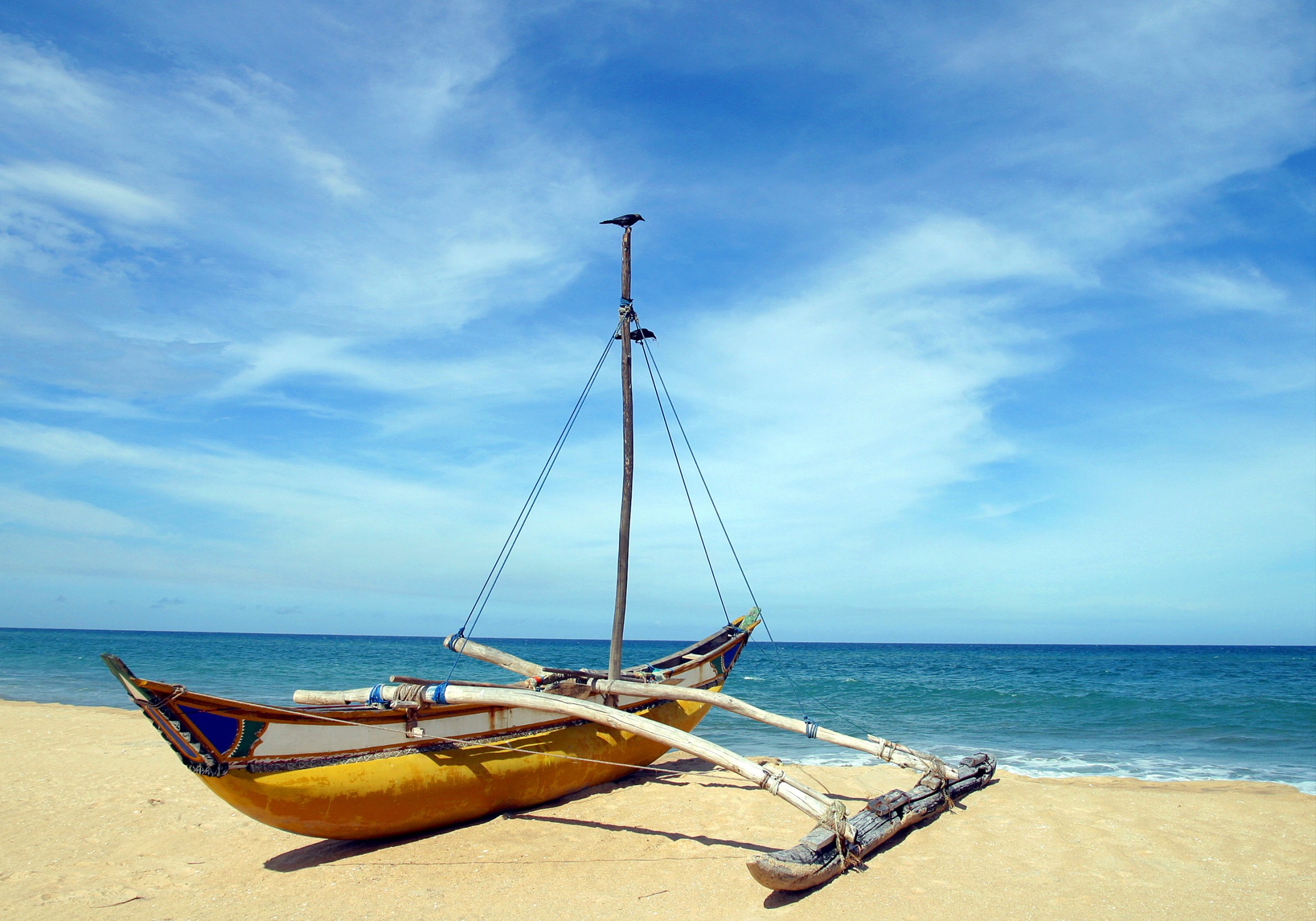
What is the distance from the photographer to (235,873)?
693cm

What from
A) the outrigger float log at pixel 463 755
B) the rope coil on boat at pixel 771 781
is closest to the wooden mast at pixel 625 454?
the outrigger float log at pixel 463 755

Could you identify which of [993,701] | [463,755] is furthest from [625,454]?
[993,701]

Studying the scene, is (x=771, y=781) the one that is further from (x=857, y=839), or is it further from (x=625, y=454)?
(x=625, y=454)

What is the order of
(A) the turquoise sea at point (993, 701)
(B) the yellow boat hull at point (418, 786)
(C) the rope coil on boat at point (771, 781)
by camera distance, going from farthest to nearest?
(A) the turquoise sea at point (993, 701)
(C) the rope coil on boat at point (771, 781)
(B) the yellow boat hull at point (418, 786)

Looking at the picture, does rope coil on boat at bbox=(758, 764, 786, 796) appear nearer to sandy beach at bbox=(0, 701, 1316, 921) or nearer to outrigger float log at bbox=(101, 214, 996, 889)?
outrigger float log at bbox=(101, 214, 996, 889)

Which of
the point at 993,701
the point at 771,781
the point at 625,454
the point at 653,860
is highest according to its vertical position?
the point at 625,454

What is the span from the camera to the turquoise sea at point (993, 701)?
14148 mm

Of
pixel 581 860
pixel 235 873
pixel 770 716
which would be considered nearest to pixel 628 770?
pixel 770 716

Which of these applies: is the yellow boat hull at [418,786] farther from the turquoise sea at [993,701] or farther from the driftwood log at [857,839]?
the turquoise sea at [993,701]

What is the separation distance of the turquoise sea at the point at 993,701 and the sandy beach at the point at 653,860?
13.5 feet

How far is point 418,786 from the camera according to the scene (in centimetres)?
723

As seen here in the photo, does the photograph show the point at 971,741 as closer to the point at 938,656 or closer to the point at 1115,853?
the point at 1115,853

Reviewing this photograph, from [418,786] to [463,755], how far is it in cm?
55

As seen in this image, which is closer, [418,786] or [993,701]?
[418,786]
